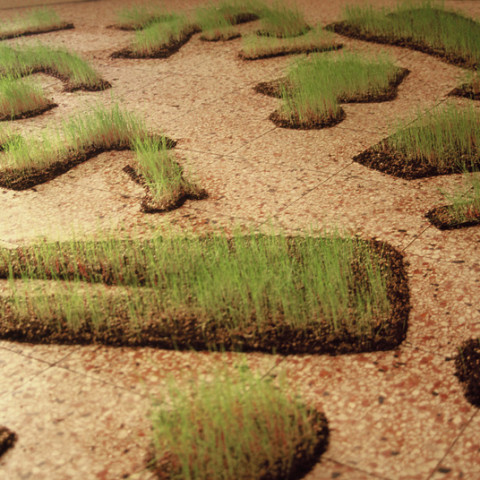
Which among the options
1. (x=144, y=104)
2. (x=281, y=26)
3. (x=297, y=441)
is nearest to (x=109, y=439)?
(x=297, y=441)

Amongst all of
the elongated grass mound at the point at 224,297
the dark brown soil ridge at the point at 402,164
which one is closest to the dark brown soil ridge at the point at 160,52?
the dark brown soil ridge at the point at 402,164

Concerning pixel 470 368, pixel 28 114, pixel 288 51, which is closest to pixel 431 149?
pixel 470 368

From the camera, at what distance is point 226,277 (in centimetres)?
335

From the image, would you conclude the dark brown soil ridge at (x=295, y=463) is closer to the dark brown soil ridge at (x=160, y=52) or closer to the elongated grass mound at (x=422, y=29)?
the elongated grass mound at (x=422, y=29)

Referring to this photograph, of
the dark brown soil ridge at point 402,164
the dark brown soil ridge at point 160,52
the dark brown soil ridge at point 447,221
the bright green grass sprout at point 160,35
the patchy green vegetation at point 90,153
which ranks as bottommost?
the dark brown soil ridge at point 447,221

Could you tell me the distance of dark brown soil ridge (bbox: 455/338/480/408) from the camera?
8.92 feet

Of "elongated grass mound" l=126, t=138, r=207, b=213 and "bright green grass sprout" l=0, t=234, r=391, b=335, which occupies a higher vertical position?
"elongated grass mound" l=126, t=138, r=207, b=213

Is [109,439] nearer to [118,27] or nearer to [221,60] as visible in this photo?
[221,60]

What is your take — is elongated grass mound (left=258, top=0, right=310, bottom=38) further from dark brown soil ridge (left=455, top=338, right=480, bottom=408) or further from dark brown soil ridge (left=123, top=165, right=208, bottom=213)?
dark brown soil ridge (left=455, top=338, right=480, bottom=408)

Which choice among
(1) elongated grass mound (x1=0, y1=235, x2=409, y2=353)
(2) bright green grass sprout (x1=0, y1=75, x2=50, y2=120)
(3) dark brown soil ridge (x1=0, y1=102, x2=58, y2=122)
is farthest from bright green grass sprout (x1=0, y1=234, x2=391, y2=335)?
(2) bright green grass sprout (x1=0, y1=75, x2=50, y2=120)

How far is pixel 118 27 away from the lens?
32.9 ft

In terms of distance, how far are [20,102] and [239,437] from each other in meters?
5.15

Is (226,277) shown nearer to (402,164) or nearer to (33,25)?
(402,164)

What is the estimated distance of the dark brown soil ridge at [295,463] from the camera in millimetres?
2387
